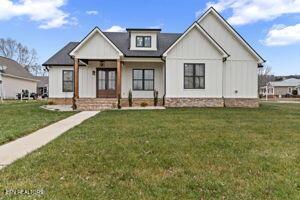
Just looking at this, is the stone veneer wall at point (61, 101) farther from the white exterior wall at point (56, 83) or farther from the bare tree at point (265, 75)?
the bare tree at point (265, 75)

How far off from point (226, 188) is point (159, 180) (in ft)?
3.36

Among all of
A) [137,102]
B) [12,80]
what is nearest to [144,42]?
[137,102]

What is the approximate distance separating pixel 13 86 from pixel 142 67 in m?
31.3

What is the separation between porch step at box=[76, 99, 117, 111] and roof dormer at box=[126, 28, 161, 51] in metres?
4.94

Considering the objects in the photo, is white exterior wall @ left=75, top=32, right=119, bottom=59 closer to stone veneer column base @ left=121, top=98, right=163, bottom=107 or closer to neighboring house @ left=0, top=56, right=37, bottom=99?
stone veneer column base @ left=121, top=98, right=163, bottom=107

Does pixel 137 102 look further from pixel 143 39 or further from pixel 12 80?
pixel 12 80

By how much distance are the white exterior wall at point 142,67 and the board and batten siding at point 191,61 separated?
2.43 meters

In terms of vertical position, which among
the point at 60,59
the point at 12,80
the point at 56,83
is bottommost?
the point at 56,83

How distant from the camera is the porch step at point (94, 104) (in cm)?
2261

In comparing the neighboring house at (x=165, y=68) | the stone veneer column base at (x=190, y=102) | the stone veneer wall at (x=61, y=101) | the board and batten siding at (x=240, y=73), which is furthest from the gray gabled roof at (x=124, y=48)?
the board and batten siding at (x=240, y=73)

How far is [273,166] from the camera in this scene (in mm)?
6734

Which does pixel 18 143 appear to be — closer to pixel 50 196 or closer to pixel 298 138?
pixel 50 196

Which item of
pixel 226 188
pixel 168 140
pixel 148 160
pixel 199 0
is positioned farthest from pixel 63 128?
pixel 199 0

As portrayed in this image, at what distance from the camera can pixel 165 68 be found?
937 inches
